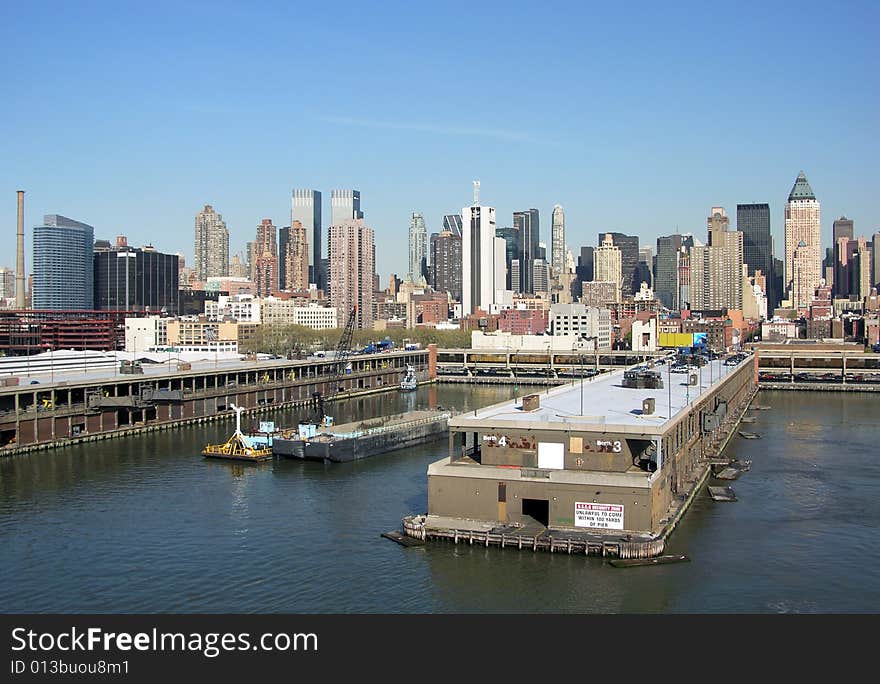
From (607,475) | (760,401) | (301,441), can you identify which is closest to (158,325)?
(760,401)

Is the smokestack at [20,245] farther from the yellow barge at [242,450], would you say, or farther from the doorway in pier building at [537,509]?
the doorway in pier building at [537,509]

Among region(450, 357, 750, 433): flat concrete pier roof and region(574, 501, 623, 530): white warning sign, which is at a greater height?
region(450, 357, 750, 433): flat concrete pier roof

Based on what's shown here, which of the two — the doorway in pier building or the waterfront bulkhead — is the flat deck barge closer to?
the waterfront bulkhead

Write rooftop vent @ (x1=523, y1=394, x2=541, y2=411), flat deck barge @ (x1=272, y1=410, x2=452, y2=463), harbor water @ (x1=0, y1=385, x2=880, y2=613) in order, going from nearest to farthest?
harbor water @ (x1=0, y1=385, x2=880, y2=613) < rooftop vent @ (x1=523, y1=394, x2=541, y2=411) < flat deck barge @ (x1=272, y1=410, x2=452, y2=463)

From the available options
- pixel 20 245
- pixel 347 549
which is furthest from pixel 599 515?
pixel 20 245

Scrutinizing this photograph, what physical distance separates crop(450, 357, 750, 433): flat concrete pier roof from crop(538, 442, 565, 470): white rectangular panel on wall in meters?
0.58

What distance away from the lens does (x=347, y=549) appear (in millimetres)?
29734

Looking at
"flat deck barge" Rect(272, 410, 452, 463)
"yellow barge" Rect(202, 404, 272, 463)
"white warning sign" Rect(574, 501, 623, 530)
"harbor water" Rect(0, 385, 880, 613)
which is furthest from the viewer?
"flat deck barge" Rect(272, 410, 452, 463)

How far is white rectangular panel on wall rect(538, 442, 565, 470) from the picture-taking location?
3059 centimetres

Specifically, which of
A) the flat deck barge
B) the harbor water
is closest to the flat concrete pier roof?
the harbor water

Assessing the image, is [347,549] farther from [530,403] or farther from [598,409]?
[598,409]

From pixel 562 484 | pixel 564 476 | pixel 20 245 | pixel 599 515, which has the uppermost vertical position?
pixel 20 245

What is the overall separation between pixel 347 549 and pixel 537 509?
20.1 ft

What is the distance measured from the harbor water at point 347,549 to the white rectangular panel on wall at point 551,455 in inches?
137
